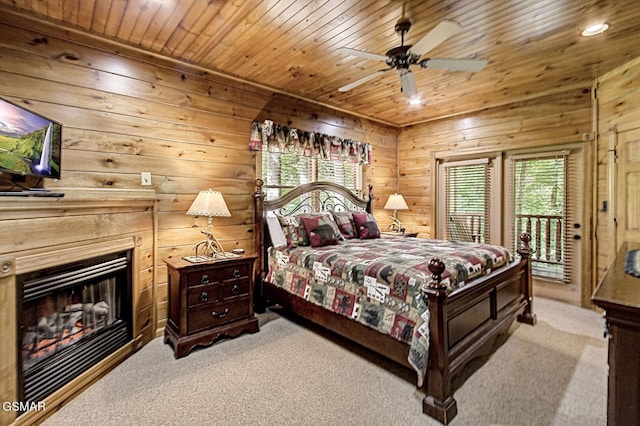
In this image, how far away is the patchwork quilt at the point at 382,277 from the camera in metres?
2.02

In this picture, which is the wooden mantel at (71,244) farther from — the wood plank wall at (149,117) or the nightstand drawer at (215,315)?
the nightstand drawer at (215,315)

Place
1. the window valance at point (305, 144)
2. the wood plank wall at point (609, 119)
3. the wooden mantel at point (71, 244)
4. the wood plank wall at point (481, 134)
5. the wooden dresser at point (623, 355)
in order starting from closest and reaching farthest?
the wooden dresser at point (623, 355) < the wooden mantel at point (71, 244) < the wood plank wall at point (609, 119) < the window valance at point (305, 144) < the wood plank wall at point (481, 134)

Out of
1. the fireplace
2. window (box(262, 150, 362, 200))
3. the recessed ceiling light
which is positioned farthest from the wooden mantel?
the recessed ceiling light

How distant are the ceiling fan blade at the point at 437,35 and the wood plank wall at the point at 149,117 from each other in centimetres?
208

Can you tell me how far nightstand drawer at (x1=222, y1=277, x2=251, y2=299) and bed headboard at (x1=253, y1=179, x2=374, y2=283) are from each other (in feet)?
1.95

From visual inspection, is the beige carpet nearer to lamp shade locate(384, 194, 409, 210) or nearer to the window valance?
the window valance

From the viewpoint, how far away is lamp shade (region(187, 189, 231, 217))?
9.12 ft

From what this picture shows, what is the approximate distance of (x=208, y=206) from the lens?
9.14 ft

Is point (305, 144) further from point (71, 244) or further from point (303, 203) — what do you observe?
point (71, 244)

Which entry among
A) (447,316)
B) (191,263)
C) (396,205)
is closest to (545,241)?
(396,205)

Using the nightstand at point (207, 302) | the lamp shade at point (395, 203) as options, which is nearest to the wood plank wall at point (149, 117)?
the nightstand at point (207, 302)

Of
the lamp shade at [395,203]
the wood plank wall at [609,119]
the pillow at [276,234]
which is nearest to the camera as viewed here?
the wood plank wall at [609,119]

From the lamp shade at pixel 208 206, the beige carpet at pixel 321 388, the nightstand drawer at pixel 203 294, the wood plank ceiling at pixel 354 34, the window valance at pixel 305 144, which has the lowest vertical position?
the beige carpet at pixel 321 388

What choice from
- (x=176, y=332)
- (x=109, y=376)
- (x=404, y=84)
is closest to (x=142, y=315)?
(x=176, y=332)
